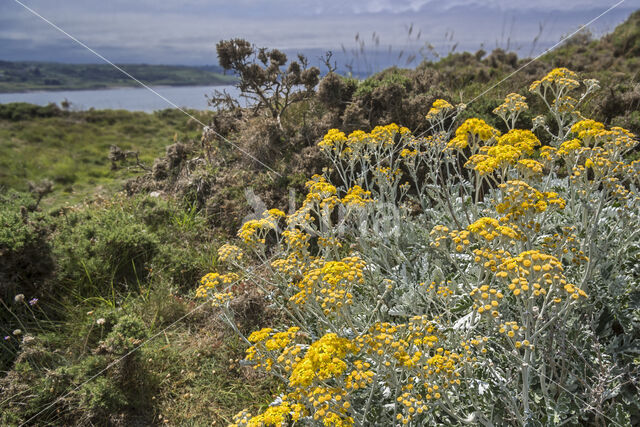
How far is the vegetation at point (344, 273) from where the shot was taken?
2039 mm

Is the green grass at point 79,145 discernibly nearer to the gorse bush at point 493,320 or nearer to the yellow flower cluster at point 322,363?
the gorse bush at point 493,320

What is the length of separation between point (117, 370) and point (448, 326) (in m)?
2.62

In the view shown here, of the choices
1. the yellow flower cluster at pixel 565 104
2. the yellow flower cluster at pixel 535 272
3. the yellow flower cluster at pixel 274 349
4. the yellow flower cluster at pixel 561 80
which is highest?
the yellow flower cluster at pixel 561 80

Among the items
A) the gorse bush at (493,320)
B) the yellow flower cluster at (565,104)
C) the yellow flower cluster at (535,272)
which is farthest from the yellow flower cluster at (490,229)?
the yellow flower cluster at (565,104)

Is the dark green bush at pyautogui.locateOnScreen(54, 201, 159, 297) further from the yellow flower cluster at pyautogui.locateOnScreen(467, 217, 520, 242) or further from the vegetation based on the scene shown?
the yellow flower cluster at pyautogui.locateOnScreen(467, 217, 520, 242)

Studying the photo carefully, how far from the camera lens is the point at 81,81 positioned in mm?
21562

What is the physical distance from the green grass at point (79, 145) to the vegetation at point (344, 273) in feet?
1.19

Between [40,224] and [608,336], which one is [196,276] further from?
[608,336]

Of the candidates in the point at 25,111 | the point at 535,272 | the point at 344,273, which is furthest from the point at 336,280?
the point at 25,111

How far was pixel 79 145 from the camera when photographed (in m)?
11.5

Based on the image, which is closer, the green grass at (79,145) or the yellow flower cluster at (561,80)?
the yellow flower cluster at (561,80)

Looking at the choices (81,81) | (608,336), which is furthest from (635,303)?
(81,81)

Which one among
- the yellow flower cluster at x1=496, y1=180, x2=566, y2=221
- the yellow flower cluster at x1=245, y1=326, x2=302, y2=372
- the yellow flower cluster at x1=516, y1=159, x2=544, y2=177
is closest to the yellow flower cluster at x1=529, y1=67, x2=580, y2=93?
the yellow flower cluster at x1=516, y1=159, x2=544, y2=177

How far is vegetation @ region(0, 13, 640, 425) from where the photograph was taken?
2.04 metres
